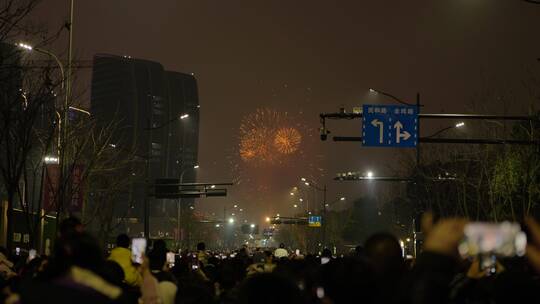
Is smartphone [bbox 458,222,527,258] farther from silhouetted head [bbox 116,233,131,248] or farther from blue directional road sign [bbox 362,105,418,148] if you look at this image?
blue directional road sign [bbox 362,105,418,148]

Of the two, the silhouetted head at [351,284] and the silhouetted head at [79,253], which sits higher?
the silhouetted head at [79,253]

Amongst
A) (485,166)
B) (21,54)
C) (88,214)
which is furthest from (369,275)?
(88,214)

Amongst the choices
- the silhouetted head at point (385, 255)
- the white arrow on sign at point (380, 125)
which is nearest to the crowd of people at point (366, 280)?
the silhouetted head at point (385, 255)

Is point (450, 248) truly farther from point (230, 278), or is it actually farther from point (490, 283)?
point (230, 278)

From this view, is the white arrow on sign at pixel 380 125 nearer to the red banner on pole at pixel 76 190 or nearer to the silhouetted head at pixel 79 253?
the red banner on pole at pixel 76 190

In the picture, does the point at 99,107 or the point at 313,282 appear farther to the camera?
the point at 99,107

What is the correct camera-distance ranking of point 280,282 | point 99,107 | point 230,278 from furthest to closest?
1. point 99,107
2. point 230,278
3. point 280,282

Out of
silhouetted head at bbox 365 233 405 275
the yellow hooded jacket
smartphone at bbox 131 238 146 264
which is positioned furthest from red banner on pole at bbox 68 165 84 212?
silhouetted head at bbox 365 233 405 275

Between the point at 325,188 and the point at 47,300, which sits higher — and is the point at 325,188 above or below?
above
